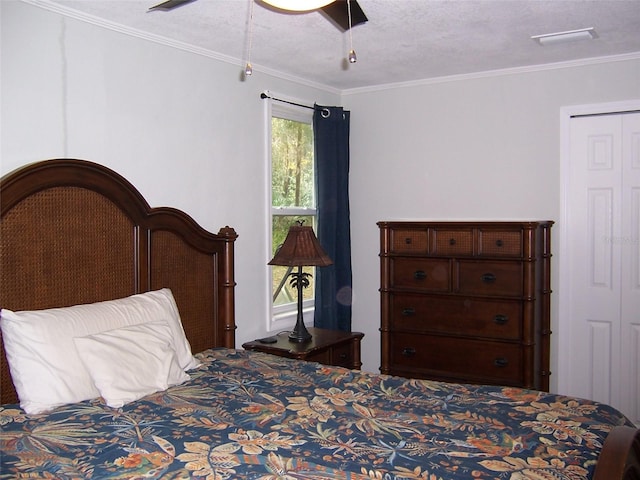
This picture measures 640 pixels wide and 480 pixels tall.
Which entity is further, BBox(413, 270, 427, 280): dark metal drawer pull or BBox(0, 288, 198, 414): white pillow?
BBox(413, 270, 427, 280): dark metal drawer pull

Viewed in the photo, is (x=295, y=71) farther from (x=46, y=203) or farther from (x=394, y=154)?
(x=46, y=203)

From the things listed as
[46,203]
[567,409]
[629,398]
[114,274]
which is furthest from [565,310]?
[46,203]

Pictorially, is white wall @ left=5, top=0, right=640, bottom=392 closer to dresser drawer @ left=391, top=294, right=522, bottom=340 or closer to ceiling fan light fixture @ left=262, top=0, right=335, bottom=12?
dresser drawer @ left=391, top=294, right=522, bottom=340

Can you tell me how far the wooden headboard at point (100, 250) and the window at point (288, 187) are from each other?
2.37ft

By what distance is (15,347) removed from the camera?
2.24 metres

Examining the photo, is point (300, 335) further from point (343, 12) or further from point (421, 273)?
point (343, 12)

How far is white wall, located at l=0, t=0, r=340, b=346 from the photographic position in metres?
2.55

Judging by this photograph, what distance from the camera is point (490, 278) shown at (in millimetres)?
3719

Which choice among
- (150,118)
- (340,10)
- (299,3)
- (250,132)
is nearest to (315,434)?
(299,3)

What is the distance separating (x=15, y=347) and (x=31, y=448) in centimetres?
54

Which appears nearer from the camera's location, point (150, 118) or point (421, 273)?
point (150, 118)

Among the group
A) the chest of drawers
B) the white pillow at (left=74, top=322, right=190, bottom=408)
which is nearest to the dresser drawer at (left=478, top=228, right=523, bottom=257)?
the chest of drawers

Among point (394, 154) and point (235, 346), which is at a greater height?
point (394, 154)

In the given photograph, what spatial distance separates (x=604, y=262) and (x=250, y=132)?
2.46 m
